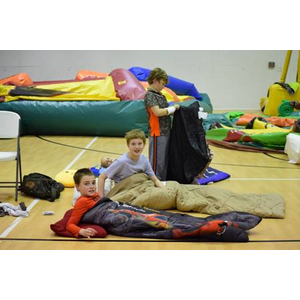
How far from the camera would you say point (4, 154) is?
14.8 feet

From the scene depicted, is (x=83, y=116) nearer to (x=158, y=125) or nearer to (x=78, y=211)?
(x=158, y=125)

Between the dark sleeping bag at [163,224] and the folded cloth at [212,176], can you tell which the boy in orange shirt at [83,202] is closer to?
the dark sleeping bag at [163,224]

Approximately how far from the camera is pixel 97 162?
612 cm

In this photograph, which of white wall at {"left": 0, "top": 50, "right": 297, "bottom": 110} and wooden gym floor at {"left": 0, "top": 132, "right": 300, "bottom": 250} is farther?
white wall at {"left": 0, "top": 50, "right": 297, "bottom": 110}

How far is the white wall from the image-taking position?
12688 millimetres

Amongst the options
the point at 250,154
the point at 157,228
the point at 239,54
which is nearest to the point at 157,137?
the point at 157,228

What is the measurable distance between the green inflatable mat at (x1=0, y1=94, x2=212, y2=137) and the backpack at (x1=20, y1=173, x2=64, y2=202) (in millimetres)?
3518

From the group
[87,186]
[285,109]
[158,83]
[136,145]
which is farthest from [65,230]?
[285,109]

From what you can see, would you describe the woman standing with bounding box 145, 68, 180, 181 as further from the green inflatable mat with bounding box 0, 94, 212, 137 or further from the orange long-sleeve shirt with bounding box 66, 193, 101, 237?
the green inflatable mat with bounding box 0, 94, 212, 137

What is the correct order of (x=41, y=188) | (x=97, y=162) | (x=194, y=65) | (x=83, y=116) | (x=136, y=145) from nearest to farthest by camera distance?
1. (x=136, y=145)
2. (x=41, y=188)
3. (x=97, y=162)
4. (x=83, y=116)
5. (x=194, y=65)

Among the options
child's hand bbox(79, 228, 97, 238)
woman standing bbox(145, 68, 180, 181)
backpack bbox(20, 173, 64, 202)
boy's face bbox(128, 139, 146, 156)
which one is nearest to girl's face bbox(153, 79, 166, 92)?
woman standing bbox(145, 68, 180, 181)

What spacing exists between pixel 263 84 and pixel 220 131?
19.4 ft

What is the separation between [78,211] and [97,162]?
270cm

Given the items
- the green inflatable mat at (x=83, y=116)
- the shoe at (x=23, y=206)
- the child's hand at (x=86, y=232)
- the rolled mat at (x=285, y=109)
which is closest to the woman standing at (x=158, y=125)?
the shoe at (x=23, y=206)
